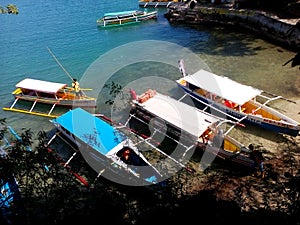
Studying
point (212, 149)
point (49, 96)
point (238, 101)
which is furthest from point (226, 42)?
point (49, 96)

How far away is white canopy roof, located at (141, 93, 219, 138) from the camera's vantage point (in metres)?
14.7

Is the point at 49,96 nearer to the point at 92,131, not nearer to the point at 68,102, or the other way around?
the point at 68,102

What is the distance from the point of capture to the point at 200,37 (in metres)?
29.6

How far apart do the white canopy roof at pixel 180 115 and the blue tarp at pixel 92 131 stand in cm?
270

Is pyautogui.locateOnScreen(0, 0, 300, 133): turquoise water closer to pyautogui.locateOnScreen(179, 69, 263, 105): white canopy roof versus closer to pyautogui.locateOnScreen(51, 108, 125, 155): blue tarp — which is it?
pyautogui.locateOnScreen(179, 69, 263, 105): white canopy roof

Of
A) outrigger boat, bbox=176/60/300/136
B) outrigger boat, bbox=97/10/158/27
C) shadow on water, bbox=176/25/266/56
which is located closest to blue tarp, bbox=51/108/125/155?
outrigger boat, bbox=176/60/300/136

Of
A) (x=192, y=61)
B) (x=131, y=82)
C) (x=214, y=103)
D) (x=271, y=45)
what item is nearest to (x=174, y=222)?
(x=214, y=103)

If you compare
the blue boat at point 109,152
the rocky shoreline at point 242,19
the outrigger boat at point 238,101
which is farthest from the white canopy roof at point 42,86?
the rocky shoreline at point 242,19

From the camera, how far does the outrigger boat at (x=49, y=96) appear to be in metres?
19.2

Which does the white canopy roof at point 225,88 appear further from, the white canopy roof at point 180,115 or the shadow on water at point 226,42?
the shadow on water at point 226,42

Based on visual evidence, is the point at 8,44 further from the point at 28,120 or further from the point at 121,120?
the point at 121,120

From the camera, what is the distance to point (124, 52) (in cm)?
2842

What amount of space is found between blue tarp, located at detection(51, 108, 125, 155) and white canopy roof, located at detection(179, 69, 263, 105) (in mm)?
6278

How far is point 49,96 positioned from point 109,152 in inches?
348
